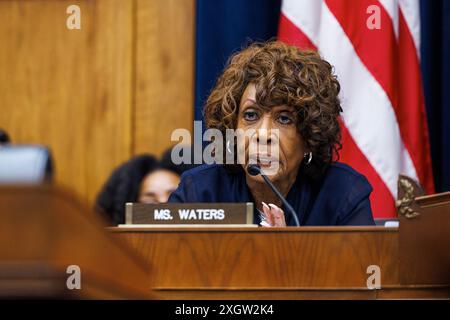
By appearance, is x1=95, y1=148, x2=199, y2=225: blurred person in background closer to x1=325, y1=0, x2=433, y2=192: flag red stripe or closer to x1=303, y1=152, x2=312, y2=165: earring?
x1=325, y1=0, x2=433, y2=192: flag red stripe

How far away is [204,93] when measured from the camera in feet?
13.3

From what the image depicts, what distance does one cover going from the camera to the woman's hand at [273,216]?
2.80 meters

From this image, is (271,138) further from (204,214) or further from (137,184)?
(137,184)

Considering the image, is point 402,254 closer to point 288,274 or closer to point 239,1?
point 288,274

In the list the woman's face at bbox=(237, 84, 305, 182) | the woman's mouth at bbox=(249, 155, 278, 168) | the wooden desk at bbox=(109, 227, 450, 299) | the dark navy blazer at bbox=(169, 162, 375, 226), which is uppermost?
the woman's face at bbox=(237, 84, 305, 182)

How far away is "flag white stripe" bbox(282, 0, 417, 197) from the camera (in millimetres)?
3973

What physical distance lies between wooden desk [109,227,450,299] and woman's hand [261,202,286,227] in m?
0.34

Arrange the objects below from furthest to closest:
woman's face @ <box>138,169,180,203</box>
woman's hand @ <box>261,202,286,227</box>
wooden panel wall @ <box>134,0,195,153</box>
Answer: wooden panel wall @ <box>134,0,195,153</box>
woman's face @ <box>138,169,180,203</box>
woman's hand @ <box>261,202,286,227</box>

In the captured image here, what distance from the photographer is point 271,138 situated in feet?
9.71

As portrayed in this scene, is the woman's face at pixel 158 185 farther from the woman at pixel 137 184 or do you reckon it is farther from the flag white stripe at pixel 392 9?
the flag white stripe at pixel 392 9

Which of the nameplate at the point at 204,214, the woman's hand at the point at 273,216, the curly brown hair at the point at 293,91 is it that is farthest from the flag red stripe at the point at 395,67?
the nameplate at the point at 204,214

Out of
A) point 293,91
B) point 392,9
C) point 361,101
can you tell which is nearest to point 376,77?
point 361,101

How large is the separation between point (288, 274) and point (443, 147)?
184 cm

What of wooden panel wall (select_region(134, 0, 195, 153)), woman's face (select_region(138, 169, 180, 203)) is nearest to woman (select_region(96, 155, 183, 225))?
woman's face (select_region(138, 169, 180, 203))
